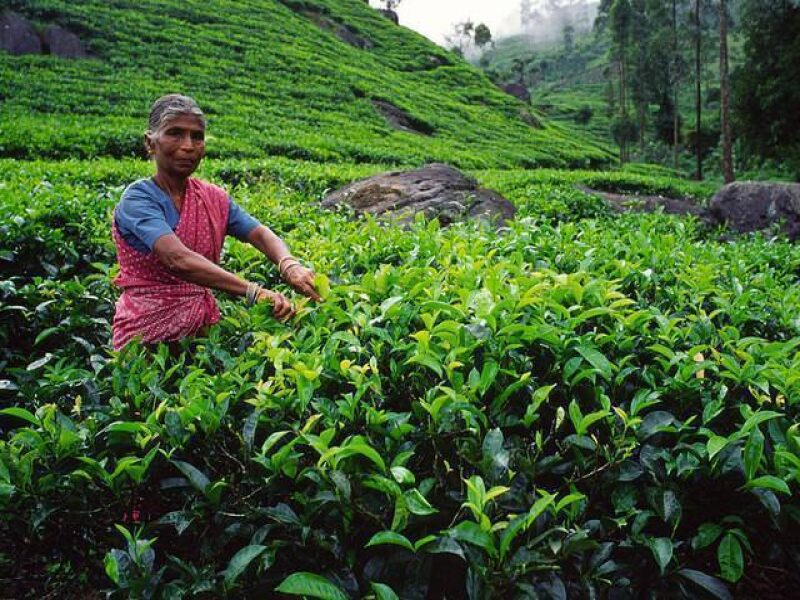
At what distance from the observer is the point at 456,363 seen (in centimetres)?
179

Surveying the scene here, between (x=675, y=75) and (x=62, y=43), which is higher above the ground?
(x=675, y=75)

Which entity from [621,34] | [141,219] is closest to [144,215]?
[141,219]

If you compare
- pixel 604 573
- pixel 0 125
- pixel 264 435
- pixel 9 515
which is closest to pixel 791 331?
pixel 604 573

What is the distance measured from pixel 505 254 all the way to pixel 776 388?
1862 millimetres

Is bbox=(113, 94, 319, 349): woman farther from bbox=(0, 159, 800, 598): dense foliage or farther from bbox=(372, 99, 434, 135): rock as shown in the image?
bbox=(372, 99, 434, 135): rock

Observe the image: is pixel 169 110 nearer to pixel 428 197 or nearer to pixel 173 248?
pixel 173 248

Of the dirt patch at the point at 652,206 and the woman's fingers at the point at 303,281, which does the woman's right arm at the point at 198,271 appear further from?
the dirt patch at the point at 652,206

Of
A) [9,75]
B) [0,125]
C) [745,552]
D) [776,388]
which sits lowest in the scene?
[745,552]

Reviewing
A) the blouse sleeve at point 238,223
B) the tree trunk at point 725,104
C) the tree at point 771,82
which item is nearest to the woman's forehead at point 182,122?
the blouse sleeve at point 238,223

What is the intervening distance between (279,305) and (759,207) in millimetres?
8742

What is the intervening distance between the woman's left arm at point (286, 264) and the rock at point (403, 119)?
19.3 m

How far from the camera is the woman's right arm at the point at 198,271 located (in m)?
2.38

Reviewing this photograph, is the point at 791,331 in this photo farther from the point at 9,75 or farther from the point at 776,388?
the point at 9,75

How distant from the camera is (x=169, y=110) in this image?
249cm
